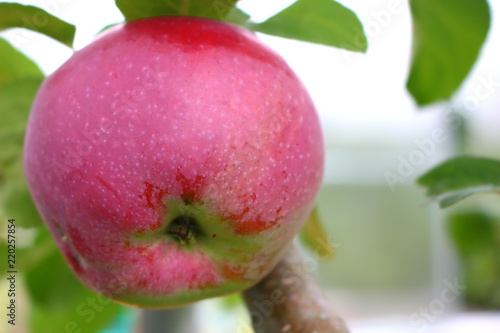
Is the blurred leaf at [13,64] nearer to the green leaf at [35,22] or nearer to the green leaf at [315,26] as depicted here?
the green leaf at [35,22]

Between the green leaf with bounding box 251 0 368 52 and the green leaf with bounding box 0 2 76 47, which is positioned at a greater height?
the green leaf with bounding box 251 0 368 52

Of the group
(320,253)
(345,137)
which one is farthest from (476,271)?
(320,253)

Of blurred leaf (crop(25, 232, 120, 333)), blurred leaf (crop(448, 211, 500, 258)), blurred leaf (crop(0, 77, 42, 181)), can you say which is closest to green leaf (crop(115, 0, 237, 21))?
blurred leaf (crop(0, 77, 42, 181))

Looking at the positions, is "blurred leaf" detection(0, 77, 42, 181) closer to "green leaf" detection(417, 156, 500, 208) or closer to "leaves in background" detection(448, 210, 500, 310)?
"green leaf" detection(417, 156, 500, 208)

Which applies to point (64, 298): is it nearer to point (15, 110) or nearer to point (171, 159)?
point (15, 110)

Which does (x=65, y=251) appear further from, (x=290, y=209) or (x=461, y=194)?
(x=461, y=194)

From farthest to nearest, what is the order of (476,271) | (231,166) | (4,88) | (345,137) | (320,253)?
1. (345,137)
2. (476,271)
3. (320,253)
4. (4,88)
5. (231,166)

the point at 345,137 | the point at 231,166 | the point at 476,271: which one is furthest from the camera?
the point at 345,137
